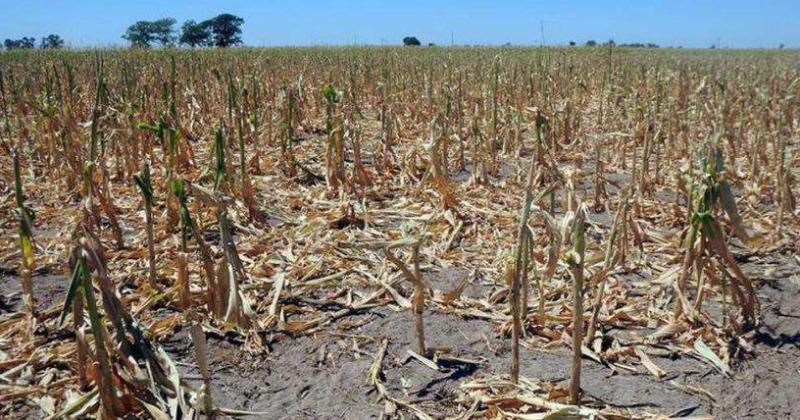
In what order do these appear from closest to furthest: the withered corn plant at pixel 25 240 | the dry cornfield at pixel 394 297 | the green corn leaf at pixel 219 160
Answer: the dry cornfield at pixel 394 297
the withered corn plant at pixel 25 240
the green corn leaf at pixel 219 160

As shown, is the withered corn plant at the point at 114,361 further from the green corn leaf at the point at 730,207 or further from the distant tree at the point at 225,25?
the distant tree at the point at 225,25

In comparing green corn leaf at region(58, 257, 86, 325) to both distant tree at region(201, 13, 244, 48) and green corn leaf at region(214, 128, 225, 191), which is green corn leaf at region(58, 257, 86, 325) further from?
distant tree at region(201, 13, 244, 48)

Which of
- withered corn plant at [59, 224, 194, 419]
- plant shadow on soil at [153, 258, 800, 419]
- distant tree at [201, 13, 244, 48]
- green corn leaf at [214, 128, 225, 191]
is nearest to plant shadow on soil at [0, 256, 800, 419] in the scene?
plant shadow on soil at [153, 258, 800, 419]

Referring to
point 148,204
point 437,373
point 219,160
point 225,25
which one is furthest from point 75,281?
point 225,25

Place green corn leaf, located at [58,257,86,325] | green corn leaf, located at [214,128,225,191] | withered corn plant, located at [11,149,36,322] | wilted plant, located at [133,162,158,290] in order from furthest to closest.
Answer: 1. green corn leaf, located at [214,128,225,191]
2. wilted plant, located at [133,162,158,290]
3. withered corn plant, located at [11,149,36,322]
4. green corn leaf, located at [58,257,86,325]

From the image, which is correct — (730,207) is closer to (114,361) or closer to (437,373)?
(437,373)

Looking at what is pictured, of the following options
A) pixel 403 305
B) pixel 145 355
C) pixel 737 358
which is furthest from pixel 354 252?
pixel 737 358

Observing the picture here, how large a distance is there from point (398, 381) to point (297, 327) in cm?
59

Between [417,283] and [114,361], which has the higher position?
[417,283]

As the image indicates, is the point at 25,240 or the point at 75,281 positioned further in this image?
the point at 25,240

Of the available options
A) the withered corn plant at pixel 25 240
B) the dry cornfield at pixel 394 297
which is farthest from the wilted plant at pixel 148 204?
the withered corn plant at pixel 25 240

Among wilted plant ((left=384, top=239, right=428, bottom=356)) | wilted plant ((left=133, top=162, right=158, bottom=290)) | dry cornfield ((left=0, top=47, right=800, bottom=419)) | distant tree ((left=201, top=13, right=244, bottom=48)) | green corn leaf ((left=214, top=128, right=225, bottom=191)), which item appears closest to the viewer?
dry cornfield ((left=0, top=47, right=800, bottom=419))

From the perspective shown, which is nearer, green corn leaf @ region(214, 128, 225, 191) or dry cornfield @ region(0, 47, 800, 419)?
dry cornfield @ region(0, 47, 800, 419)

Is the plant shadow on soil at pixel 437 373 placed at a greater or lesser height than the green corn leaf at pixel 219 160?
lesser
